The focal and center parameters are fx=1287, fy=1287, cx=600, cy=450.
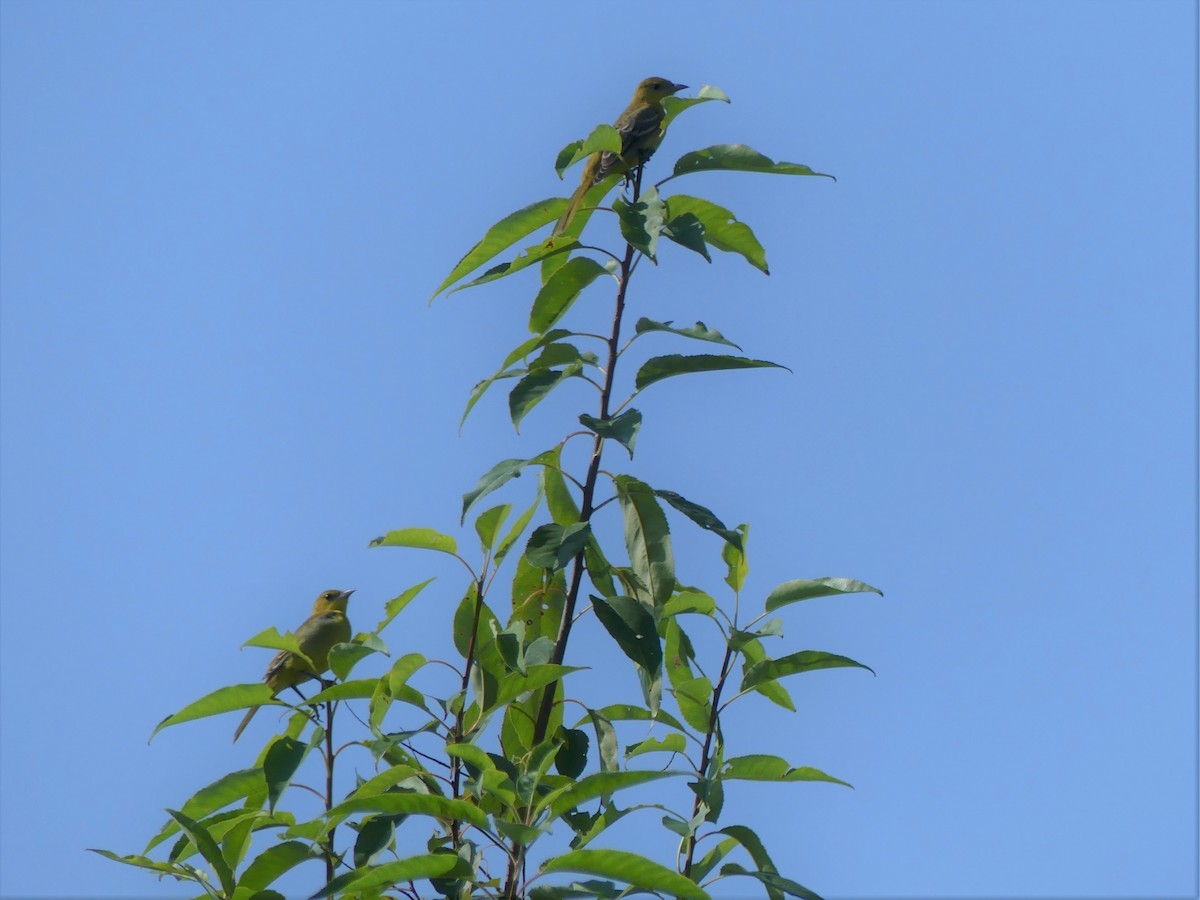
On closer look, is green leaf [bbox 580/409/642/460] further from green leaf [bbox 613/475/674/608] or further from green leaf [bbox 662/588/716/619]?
green leaf [bbox 662/588/716/619]

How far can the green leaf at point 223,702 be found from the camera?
318 centimetres

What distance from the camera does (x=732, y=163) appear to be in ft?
11.5

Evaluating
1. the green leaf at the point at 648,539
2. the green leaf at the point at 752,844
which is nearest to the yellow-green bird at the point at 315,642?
the green leaf at the point at 648,539

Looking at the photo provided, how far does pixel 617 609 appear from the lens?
3.22 m

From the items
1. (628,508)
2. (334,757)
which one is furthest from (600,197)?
(334,757)

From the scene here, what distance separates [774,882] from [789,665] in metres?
0.59

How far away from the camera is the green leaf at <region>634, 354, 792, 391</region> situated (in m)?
3.19

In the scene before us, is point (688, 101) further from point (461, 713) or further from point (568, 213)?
point (461, 713)

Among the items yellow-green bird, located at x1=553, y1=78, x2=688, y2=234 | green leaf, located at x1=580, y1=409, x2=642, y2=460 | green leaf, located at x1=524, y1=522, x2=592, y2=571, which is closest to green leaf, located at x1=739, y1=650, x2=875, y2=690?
green leaf, located at x1=524, y1=522, x2=592, y2=571

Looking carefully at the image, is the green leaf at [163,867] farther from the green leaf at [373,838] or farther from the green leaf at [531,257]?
the green leaf at [531,257]

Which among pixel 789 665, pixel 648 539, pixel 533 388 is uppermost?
pixel 533 388

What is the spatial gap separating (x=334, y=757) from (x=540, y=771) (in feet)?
1.88

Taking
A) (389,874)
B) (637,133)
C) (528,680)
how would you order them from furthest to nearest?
1. (637,133)
2. (528,680)
3. (389,874)

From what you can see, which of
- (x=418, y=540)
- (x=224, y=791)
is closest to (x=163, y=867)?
(x=224, y=791)
